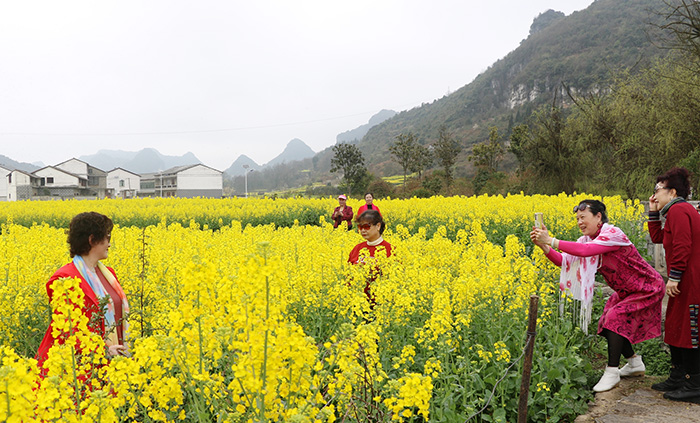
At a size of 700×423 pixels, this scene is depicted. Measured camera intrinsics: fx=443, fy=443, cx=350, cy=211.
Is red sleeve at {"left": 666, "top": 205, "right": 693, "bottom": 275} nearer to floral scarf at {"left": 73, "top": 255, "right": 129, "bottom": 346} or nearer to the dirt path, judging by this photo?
the dirt path

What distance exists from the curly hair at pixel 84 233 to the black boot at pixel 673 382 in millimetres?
5218

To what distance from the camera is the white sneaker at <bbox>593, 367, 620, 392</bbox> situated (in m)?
4.27

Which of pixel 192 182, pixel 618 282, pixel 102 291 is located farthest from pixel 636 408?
pixel 192 182

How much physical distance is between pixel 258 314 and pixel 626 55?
306 feet

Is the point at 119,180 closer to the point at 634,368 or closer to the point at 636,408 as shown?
the point at 634,368

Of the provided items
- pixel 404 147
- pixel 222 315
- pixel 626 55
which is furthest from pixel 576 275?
pixel 626 55

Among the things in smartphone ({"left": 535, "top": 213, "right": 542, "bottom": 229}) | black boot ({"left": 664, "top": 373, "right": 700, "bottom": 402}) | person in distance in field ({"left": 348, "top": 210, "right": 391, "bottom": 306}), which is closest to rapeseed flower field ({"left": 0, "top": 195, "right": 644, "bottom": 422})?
Answer: person in distance in field ({"left": 348, "top": 210, "right": 391, "bottom": 306})

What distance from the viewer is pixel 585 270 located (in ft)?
14.9

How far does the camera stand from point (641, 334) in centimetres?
429

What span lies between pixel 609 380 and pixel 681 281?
3.77ft

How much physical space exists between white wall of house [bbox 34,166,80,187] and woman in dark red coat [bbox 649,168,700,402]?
80.0m

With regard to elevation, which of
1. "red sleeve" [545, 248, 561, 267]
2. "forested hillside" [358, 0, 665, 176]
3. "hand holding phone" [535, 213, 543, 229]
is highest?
"forested hillside" [358, 0, 665, 176]

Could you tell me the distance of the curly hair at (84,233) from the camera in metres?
3.31

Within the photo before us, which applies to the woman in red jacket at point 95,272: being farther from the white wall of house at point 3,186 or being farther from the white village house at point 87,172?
the white wall of house at point 3,186
